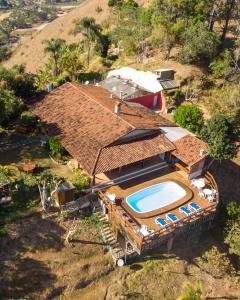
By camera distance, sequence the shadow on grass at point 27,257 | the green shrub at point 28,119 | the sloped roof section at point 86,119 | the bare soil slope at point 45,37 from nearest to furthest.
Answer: the shadow on grass at point 27,257
the sloped roof section at point 86,119
the green shrub at point 28,119
the bare soil slope at point 45,37

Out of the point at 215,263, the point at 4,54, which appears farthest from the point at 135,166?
the point at 4,54

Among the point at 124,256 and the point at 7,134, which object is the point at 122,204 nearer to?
the point at 124,256

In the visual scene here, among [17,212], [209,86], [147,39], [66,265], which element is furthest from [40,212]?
[147,39]

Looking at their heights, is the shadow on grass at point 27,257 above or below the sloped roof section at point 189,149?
below

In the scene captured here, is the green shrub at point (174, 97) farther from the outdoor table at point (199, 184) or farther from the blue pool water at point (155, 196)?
the blue pool water at point (155, 196)

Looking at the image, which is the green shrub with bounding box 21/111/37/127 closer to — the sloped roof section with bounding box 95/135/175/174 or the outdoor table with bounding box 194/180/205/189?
the sloped roof section with bounding box 95/135/175/174

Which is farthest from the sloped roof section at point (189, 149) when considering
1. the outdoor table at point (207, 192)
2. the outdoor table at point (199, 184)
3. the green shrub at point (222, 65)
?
the green shrub at point (222, 65)

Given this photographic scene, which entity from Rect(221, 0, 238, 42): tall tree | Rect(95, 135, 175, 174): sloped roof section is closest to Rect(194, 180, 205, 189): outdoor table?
Rect(95, 135, 175, 174): sloped roof section
